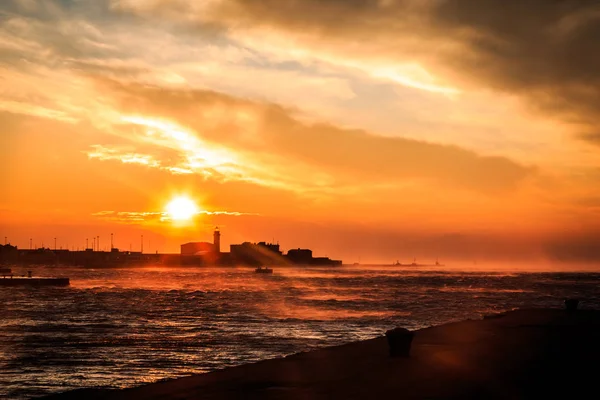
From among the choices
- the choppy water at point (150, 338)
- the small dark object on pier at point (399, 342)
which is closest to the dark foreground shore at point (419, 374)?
the small dark object on pier at point (399, 342)

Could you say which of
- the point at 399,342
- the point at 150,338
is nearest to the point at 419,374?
the point at 399,342

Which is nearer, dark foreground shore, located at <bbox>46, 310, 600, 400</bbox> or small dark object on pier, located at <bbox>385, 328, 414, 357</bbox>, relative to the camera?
dark foreground shore, located at <bbox>46, 310, 600, 400</bbox>

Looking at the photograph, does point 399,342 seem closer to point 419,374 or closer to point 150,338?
point 419,374

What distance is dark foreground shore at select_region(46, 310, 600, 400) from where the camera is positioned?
15.3 metres

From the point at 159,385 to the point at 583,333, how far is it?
827 inches

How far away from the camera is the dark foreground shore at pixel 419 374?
15328 mm

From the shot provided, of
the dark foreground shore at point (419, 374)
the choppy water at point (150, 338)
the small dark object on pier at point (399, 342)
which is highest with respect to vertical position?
the small dark object on pier at point (399, 342)

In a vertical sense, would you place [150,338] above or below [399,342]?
below

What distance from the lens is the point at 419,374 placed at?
18.1 meters

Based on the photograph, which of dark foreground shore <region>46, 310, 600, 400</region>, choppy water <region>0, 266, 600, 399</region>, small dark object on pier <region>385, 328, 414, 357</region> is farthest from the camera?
choppy water <region>0, 266, 600, 399</region>

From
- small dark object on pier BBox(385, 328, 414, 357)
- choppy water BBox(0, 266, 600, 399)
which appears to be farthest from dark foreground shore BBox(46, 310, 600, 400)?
choppy water BBox(0, 266, 600, 399)

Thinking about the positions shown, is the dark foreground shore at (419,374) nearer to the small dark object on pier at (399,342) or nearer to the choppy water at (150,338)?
the small dark object on pier at (399,342)

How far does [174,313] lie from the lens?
2739 inches

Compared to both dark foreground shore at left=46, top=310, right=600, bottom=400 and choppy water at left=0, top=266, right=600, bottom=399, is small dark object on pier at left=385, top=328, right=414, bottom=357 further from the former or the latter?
choppy water at left=0, top=266, right=600, bottom=399
